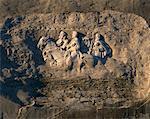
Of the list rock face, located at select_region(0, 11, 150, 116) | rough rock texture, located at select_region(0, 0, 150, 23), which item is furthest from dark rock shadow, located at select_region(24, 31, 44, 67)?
rough rock texture, located at select_region(0, 0, 150, 23)

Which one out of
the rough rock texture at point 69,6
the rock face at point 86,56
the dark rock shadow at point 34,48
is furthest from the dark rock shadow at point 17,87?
the rough rock texture at point 69,6

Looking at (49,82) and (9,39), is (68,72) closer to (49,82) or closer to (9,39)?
(49,82)

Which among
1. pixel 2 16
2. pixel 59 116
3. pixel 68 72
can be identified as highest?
pixel 2 16

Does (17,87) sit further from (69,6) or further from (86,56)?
(69,6)

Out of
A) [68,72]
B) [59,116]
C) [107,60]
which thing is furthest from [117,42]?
[59,116]

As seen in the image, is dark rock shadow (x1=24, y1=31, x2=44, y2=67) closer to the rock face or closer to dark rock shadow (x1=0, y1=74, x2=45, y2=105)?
the rock face

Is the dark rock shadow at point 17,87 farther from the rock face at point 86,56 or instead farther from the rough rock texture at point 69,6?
the rough rock texture at point 69,6
